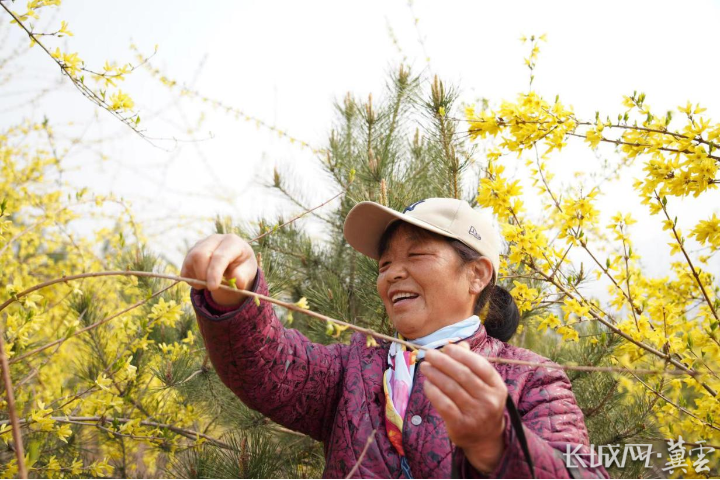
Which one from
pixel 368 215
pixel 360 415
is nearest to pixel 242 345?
pixel 360 415

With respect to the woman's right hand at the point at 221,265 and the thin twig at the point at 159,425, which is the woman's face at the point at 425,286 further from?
the thin twig at the point at 159,425

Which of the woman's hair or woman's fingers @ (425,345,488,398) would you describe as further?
the woman's hair

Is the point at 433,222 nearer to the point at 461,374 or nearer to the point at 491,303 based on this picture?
the point at 491,303

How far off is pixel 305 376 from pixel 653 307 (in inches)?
51.4

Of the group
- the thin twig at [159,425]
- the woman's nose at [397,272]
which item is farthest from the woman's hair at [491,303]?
the thin twig at [159,425]

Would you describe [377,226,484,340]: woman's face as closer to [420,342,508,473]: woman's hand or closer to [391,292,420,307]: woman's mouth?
[391,292,420,307]: woman's mouth

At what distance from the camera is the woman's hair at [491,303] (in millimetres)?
1693

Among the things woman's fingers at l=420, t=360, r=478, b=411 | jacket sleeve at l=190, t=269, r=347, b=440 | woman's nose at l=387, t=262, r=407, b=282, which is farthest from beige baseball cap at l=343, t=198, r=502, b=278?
woman's fingers at l=420, t=360, r=478, b=411

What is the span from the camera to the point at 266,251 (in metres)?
2.68

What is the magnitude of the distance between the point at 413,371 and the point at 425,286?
0.25 m

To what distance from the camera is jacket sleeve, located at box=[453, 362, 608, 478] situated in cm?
98

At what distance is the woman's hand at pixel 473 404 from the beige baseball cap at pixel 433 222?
0.65 metres

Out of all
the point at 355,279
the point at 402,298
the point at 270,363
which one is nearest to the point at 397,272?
the point at 402,298

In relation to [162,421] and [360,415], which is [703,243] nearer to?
[360,415]
